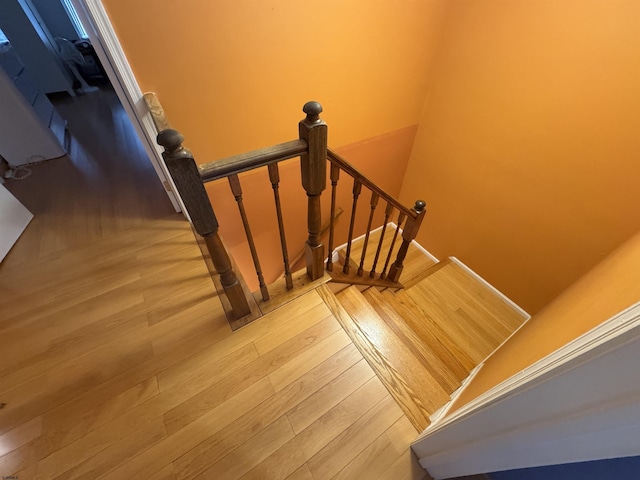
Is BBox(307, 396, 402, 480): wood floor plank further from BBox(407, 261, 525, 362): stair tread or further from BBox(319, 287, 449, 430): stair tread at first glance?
BBox(407, 261, 525, 362): stair tread

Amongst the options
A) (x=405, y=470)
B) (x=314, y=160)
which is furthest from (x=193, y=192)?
(x=405, y=470)

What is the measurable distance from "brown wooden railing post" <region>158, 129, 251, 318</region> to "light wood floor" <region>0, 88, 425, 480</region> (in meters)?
0.40

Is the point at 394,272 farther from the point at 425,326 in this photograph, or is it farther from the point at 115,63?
the point at 115,63

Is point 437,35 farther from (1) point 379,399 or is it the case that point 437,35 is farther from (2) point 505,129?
(1) point 379,399

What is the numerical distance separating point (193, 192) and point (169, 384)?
0.85 m

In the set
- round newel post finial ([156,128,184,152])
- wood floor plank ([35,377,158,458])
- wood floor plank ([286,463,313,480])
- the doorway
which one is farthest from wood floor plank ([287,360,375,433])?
the doorway

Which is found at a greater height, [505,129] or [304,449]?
→ [505,129]

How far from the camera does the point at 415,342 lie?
1.53m

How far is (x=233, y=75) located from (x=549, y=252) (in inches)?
103

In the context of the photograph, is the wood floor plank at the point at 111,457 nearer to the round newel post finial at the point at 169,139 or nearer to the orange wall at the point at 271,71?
the round newel post finial at the point at 169,139

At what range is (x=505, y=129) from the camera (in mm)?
1992

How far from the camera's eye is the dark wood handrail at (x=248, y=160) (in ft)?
2.55

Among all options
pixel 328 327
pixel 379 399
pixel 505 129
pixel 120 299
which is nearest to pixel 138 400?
pixel 120 299

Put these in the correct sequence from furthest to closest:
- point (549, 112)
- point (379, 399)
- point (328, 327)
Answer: point (549, 112) → point (328, 327) → point (379, 399)
